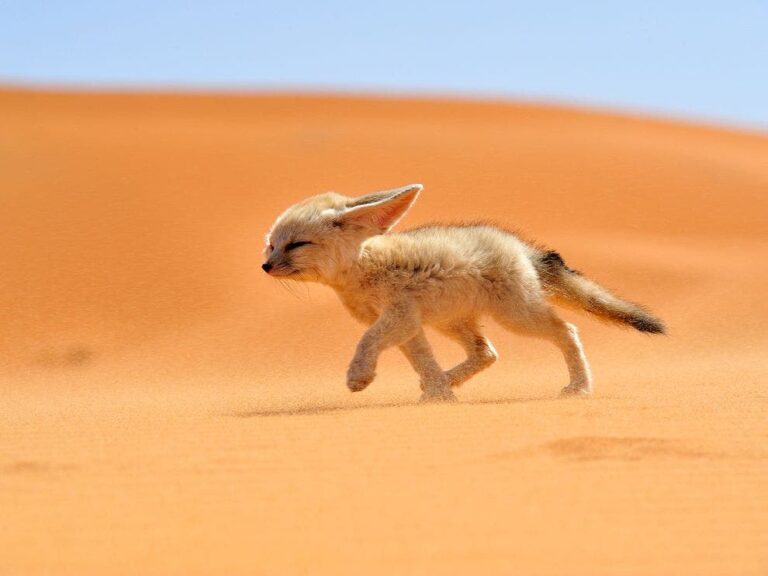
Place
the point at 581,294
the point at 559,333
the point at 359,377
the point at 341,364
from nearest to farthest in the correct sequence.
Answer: the point at 359,377
the point at 559,333
the point at 581,294
the point at 341,364

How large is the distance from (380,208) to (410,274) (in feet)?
1.54

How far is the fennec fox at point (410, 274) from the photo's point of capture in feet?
22.3

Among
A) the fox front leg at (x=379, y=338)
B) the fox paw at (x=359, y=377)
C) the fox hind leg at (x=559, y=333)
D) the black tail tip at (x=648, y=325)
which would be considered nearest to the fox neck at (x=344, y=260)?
the fox front leg at (x=379, y=338)

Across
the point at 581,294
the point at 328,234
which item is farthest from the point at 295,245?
the point at 581,294

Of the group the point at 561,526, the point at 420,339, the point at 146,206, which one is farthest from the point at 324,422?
the point at 146,206

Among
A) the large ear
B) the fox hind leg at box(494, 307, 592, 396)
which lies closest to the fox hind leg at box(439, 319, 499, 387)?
the fox hind leg at box(494, 307, 592, 396)

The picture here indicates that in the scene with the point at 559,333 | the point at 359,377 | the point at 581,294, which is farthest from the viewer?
the point at 581,294

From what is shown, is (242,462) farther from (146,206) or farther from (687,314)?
(146,206)

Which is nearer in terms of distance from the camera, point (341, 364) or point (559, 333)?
point (559, 333)

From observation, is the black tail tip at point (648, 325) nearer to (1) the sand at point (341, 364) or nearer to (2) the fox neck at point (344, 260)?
(1) the sand at point (341, 364)

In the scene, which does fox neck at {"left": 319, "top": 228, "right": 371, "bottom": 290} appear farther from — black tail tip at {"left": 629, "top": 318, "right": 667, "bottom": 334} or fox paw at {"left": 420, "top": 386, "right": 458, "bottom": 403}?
black tail tip at {"left": 629, "top": 318, "right": 667, "bottom": 334}

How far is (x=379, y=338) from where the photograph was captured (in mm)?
6496

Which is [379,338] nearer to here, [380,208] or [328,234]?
[328,234]

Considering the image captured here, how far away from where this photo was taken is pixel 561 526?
3402 millimetres
